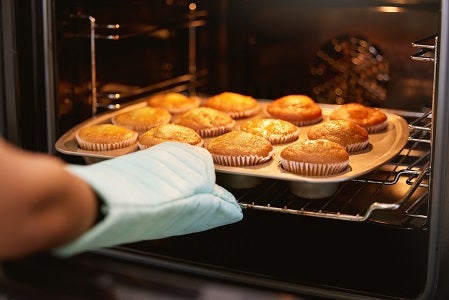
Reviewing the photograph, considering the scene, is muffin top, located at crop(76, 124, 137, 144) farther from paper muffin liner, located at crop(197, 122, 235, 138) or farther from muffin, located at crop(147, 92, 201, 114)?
muffin, located at crop(147, 92, 201, 114)

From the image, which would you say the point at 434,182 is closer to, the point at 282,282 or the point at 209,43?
the point at 282,282

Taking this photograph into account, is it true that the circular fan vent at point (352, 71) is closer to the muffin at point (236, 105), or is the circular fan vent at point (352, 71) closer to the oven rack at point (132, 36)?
the muffin at point (236, 105)

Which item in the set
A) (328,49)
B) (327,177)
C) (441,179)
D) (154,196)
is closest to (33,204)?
(154,196)

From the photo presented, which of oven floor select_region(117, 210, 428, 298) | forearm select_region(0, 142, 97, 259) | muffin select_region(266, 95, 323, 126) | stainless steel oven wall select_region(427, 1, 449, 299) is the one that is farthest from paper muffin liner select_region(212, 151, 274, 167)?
forearm select_region(0, 142, 97, 259)

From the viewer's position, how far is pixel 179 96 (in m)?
2.06

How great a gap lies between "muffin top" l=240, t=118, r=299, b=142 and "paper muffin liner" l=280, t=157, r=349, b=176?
0.24 meters

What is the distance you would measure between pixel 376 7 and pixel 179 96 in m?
0.58

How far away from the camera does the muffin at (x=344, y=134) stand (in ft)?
5.50

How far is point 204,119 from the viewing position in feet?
6.04

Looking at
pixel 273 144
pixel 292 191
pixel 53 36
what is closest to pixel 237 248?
pixel 292 191

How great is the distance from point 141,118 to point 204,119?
0.56 ft

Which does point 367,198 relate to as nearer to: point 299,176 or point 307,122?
point 299,176

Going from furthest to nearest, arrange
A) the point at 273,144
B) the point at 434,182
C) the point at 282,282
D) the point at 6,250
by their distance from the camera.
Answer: the point at 273,144 → the point at 282,282 → the point at 434,182 → the point at 6,250

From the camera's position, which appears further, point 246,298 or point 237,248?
point 237,248
